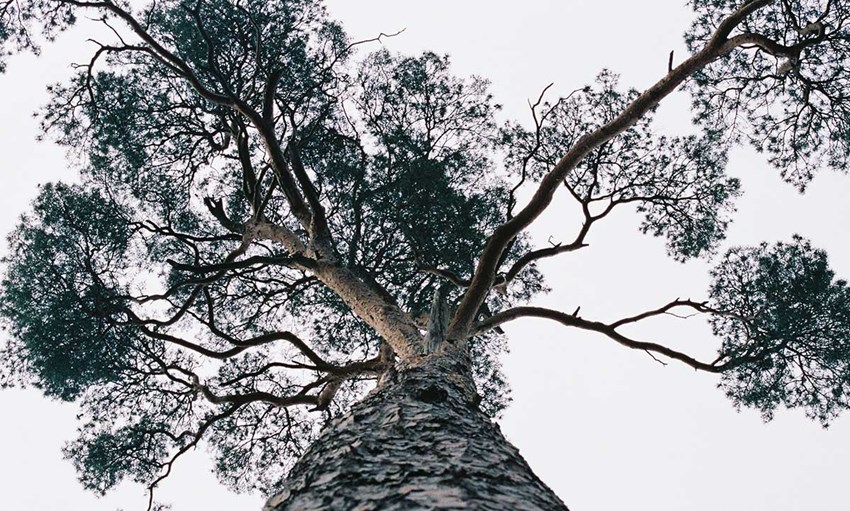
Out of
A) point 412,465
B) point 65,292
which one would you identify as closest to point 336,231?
point 65,292

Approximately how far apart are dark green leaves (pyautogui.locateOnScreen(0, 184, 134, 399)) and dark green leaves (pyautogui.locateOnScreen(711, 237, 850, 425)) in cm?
653

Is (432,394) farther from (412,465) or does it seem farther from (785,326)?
(785,326)

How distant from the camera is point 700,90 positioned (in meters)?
7.63

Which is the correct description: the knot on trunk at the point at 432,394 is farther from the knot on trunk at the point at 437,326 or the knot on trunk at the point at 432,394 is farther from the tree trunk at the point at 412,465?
the knot on trunk at the point at 437,326

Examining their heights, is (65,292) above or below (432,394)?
above

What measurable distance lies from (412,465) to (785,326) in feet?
19.8

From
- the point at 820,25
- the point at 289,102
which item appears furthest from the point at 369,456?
the point at 289,102

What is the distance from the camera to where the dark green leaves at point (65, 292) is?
6.81 meters

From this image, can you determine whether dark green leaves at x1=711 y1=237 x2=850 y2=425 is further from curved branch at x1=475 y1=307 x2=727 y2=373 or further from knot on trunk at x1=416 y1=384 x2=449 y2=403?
knot on trunk at x1=416 y1=384 x2=449 y2=403

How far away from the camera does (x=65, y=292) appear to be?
6.87 metres

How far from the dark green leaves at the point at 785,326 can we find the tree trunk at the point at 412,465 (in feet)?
15.2

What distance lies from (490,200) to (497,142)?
0.96m

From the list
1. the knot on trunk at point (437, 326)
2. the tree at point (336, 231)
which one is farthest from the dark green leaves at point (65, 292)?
the knot on trunk at point (437, 326)

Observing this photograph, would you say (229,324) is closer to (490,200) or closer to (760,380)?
(490,200)
